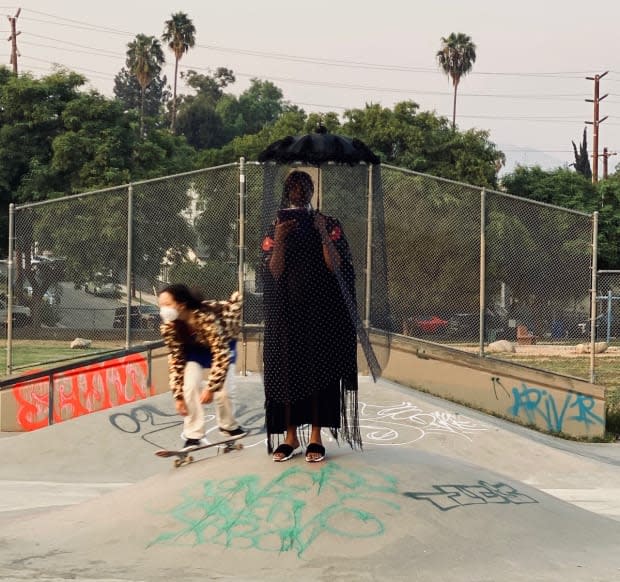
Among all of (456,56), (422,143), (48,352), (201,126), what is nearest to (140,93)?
(201,126)

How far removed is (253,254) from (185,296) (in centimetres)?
594

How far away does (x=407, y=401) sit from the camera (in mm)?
13648

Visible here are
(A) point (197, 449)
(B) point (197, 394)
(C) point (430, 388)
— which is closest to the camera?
(B) point (197, 394)

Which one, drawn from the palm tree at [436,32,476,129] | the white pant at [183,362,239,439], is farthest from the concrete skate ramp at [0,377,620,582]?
the palm tree at [436,32,476,129]

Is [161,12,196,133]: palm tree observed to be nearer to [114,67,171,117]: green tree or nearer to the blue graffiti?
[114,67,171,117]: green tree

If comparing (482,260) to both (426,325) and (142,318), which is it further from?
(142,318)

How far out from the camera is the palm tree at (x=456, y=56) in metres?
76.2

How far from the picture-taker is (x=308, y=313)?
7527 millimetres

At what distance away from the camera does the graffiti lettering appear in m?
7.28

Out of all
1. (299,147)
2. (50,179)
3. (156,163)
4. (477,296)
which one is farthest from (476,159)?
(299,147)

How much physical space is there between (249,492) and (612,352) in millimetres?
28721

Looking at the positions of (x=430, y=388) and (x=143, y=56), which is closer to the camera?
(x=430, y=388)

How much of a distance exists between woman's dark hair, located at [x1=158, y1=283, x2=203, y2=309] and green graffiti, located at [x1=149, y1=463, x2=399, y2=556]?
4.70 feet

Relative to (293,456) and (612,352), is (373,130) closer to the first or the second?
(612,352)
